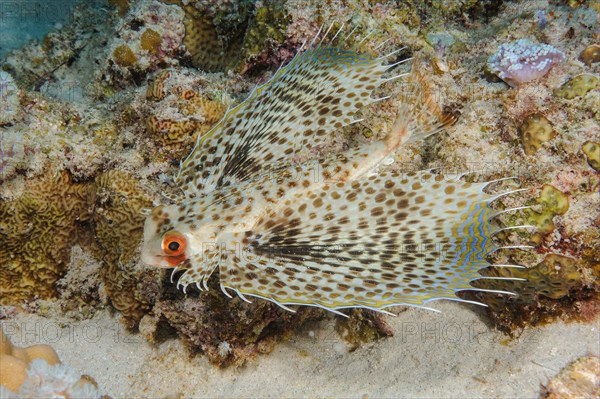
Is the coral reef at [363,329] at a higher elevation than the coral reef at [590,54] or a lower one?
lower

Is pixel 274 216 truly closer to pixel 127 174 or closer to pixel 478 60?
pixel 127 174

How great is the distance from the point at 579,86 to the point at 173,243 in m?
4.17

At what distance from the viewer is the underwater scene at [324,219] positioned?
11.7 feet

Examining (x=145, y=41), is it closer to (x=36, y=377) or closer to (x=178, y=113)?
(x=178, y=113)

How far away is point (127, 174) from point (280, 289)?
7.84 ft

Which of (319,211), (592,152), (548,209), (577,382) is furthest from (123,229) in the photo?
(592,152)

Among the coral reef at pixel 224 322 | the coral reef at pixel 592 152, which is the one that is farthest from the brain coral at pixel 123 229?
the coral reef at pixel 592 152

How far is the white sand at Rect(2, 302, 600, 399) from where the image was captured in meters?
3.72

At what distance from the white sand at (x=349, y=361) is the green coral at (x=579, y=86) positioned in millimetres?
2195

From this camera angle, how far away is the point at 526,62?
14.1ft

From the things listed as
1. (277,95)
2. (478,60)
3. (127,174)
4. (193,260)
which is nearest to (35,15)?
(127,174)

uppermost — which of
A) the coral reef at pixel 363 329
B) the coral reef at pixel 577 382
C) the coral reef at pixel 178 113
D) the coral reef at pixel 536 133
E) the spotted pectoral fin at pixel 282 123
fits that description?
the coral reef at pixel 178 113

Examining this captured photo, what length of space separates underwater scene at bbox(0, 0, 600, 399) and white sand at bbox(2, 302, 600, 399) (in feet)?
0.07

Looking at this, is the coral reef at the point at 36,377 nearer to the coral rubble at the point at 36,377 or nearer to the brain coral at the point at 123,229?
the coral rubble at the point at 36,377
